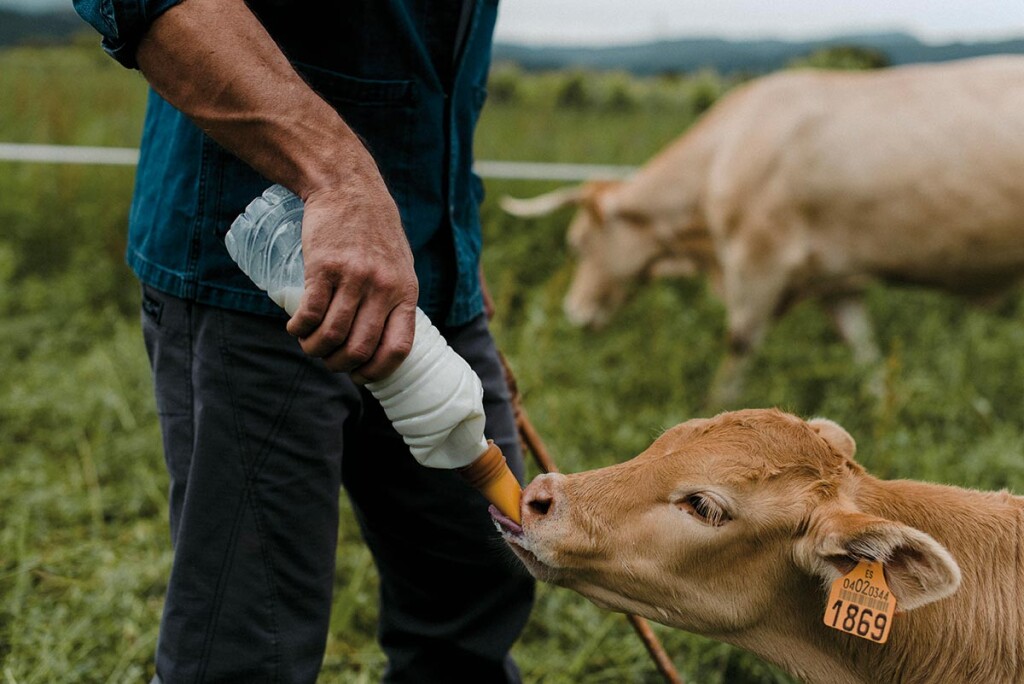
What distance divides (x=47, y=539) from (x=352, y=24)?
2719mm

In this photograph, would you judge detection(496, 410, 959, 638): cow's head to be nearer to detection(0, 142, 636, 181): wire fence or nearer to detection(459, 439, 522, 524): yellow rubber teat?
detection(459, 439, 522, 524): yellow rubber teat

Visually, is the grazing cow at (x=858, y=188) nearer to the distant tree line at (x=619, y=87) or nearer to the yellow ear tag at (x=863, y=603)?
the yellow ear tag at (x=863, y=603)

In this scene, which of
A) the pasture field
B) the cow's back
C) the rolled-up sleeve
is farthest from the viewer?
the cow's back

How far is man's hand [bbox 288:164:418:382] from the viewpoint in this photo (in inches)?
66.1

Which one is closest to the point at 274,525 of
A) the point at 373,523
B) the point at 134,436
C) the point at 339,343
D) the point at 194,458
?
the point at 194,458

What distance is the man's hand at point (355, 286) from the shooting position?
1.68 m

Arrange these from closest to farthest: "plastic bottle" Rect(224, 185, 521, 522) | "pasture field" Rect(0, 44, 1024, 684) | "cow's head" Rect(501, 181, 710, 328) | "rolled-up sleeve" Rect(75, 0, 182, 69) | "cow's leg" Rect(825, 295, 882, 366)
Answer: "rolled-up sleeve" Rect(75, 0, 182, 69)
"plastic bottle" Rect(224, 185, 521, 522)
"pasture field" Rect(0, 44, 1024, 684)
"cow's leg" Rect(825, 295, 882, 366)
"cow's head" Rect(501, 181, 710, 328)

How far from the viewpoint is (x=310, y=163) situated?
1751mm

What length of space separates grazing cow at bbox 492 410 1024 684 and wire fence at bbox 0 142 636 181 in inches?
174

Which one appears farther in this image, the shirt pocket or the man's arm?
the shirt pocket

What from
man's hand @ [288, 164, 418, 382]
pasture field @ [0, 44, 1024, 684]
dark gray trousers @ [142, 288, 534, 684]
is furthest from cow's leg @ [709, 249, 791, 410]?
man's hand @ [288, 164, 418, 382]

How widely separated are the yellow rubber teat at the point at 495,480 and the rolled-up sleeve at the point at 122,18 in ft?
3.04

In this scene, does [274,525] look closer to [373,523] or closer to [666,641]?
[373,523]

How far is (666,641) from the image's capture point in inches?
140
